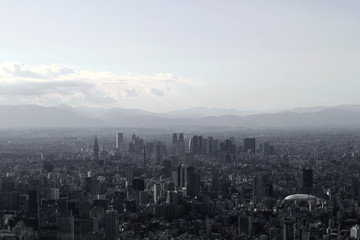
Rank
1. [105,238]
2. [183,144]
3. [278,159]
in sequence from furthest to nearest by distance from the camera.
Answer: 1. [183,144]
2. [278,159]
3. [105,238]

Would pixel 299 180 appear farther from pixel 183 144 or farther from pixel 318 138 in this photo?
pixel 318 138

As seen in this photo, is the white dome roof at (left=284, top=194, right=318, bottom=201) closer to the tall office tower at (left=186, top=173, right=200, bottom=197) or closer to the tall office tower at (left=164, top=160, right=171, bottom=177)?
the tall office tower at (left=186, top=173, right=200, bottom=197)

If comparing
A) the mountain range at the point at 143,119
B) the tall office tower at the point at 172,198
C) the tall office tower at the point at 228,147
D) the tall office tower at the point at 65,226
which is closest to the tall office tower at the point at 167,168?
the tall office tower at the point at 172,198

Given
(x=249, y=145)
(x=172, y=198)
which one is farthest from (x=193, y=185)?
(x=249, y=145)

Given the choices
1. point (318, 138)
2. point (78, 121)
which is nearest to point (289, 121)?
point (78, 121)

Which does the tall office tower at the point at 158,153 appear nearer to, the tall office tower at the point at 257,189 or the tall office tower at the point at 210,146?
the tall office tower at the point at 210,146

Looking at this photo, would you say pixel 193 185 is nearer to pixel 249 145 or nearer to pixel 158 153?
pixel 158 153
